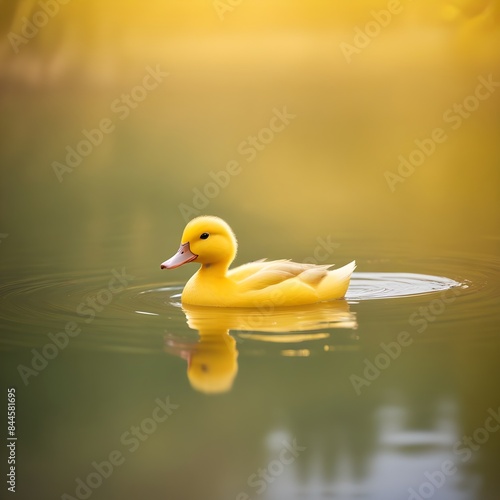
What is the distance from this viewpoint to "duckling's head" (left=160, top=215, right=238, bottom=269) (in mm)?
4055

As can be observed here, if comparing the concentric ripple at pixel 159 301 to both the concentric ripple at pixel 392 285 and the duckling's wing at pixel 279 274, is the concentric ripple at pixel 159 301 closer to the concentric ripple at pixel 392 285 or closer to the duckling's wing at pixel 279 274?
the concentric ripple at pixel 392 285

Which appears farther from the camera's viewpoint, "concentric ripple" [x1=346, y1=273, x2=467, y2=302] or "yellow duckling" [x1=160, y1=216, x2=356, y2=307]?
"concentric ripple" [x1=346, y1=273, x2=467, y2=302]

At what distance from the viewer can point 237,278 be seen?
4.07 meters

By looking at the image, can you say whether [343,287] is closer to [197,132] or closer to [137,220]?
[137,220]

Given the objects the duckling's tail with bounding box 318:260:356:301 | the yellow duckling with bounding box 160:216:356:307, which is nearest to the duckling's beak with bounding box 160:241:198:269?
the yellow duckling with bounding box 160:216:356:307

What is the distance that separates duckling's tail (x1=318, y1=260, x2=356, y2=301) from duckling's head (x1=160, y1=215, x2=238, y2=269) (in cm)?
37

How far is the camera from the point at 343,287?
4.11 metres

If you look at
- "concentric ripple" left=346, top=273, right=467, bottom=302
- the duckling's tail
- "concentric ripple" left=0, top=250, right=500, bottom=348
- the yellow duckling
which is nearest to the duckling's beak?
the yellow duckling

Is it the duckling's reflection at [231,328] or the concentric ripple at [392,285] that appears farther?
the concentric ripple at [392,285]

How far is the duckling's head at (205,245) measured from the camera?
405cm

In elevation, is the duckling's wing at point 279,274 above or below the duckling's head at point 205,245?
below

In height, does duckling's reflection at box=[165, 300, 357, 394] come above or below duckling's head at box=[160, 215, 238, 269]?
below

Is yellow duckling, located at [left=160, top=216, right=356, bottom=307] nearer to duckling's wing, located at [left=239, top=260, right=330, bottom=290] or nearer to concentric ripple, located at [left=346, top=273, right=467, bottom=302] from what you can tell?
duckling's wing, located at [left=239, top=260, right=330, bottom=290]

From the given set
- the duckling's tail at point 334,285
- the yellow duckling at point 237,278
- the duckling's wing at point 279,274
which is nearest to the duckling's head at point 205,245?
the yellow duckling at point 237,278
